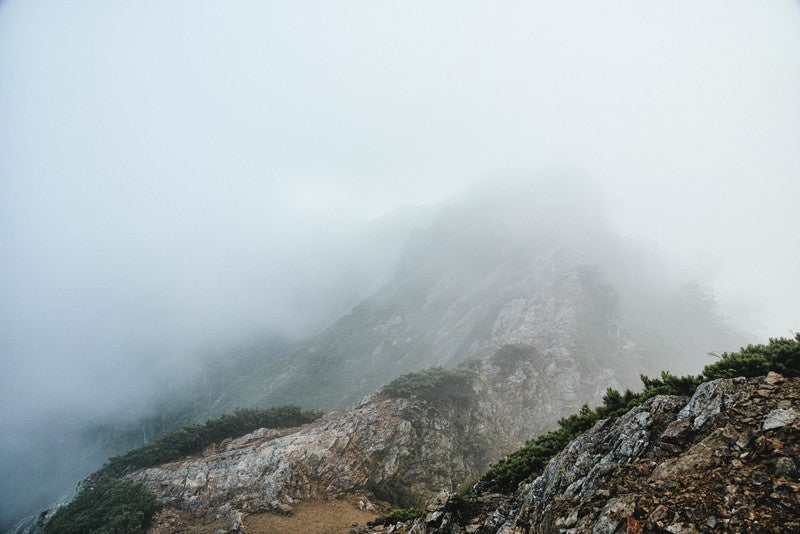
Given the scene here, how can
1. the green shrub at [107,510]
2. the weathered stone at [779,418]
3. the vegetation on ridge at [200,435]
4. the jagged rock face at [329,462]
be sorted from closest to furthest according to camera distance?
the weathered stone at [779,418] < the green shrub at [107,510] < the jagged rock face at [329,462] < the vegetation on ridge at [200,435]

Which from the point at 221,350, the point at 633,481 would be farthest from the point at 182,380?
the point at 633,481

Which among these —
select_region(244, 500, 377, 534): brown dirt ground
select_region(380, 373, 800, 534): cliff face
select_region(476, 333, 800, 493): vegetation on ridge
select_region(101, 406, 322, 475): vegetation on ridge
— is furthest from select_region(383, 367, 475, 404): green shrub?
select_region(380, 373, 800, 534): cliff face

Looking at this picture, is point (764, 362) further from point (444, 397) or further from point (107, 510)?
point (107, 510)

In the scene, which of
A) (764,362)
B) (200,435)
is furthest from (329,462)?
(764,362)

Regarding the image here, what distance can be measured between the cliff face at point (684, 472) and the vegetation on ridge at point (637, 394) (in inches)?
29.1

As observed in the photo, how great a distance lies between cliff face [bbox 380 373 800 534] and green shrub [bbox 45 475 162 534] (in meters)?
17.7

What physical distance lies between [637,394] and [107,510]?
86.1ft

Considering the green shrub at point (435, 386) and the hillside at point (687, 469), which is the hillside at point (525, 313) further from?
the hillside at point (687, 469)

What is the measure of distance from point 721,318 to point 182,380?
4508 inches

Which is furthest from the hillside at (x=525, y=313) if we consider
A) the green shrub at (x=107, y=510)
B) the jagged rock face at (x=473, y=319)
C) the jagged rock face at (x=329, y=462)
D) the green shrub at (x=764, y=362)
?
the green shrub at (x=107, y=510)

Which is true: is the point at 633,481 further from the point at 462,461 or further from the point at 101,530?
the point at 101,530

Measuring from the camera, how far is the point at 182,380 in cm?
7594

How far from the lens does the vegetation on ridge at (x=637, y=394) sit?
24.4 ft

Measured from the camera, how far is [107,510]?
651 inches
